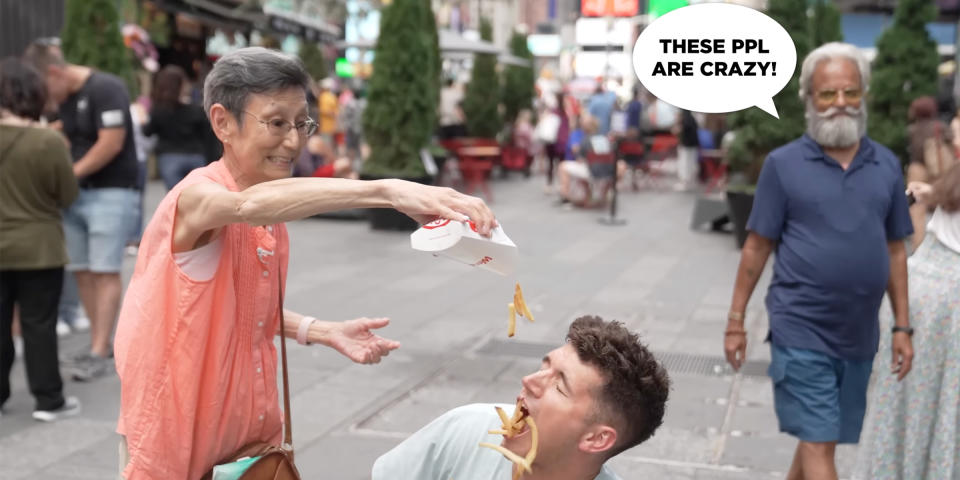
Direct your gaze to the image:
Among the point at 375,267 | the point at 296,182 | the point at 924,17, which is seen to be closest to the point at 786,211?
the point at 296,182

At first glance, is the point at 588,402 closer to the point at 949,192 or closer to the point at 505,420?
the point at 505,420

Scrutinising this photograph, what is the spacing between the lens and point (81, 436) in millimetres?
5117

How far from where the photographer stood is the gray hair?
2.20m

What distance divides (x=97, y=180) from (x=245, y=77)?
4.42m

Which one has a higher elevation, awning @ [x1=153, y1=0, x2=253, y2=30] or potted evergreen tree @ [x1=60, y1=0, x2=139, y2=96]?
awning @ [x1=153, y1=0, x2=253, y2=30]

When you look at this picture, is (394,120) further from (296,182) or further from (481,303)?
(296,182)

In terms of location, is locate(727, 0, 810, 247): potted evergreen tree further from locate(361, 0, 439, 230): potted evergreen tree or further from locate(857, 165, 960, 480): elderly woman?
locate(857, 165, 960, 480): elderly woman

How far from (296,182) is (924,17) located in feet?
37.1

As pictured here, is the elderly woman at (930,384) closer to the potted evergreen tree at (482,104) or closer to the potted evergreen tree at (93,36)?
the potted evergreen tree at (93,36)

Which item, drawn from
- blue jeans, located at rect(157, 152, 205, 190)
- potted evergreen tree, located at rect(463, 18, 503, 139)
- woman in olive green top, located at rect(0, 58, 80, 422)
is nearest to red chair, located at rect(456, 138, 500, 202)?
potted evergreen tree, located at rect(463, 18, 503, 139)

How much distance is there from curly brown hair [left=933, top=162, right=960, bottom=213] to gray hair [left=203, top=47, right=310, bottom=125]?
2711 millimetres

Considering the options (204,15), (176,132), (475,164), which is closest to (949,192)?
(176,132)

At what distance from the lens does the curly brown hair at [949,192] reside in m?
3.88

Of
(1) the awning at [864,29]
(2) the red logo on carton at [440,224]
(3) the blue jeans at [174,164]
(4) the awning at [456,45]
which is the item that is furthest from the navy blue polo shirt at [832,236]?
(1) the awning at [864,29]
